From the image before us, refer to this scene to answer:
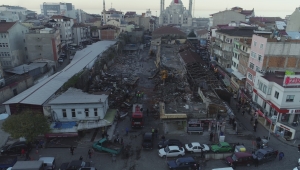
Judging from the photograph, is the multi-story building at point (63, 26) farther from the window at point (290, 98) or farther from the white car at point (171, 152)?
the window at point (290, 98)

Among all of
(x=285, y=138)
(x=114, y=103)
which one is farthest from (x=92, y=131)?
(x=285, y=138)

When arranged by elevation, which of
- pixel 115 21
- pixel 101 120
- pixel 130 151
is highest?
pixel 115 21

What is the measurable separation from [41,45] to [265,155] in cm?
4751

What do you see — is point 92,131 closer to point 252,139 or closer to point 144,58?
point 252,139

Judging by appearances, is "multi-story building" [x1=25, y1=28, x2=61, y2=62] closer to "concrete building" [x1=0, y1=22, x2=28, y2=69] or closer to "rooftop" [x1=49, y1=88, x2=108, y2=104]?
"concrete building" [x1=0, y1=22, x2=28, y2=69]

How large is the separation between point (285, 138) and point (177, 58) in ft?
104

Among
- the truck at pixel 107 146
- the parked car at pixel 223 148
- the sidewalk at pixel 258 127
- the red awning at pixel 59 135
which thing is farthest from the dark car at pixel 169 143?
the sidewalk at pixel 258 127

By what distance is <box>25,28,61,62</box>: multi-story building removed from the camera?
49688 millimetres

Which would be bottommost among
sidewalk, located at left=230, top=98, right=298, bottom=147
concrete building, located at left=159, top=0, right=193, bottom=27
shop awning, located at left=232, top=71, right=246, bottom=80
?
sidewalk, located at left=230, top=98, right=298, bottom=147

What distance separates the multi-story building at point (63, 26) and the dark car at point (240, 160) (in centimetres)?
6413

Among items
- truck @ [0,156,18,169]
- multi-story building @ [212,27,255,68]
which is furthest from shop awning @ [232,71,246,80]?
truck @ [0,156,18,169]

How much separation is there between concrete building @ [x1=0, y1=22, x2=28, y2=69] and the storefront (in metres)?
48.7

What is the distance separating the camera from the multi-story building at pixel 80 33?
8000cm

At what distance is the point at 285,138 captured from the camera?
80.5 feet
